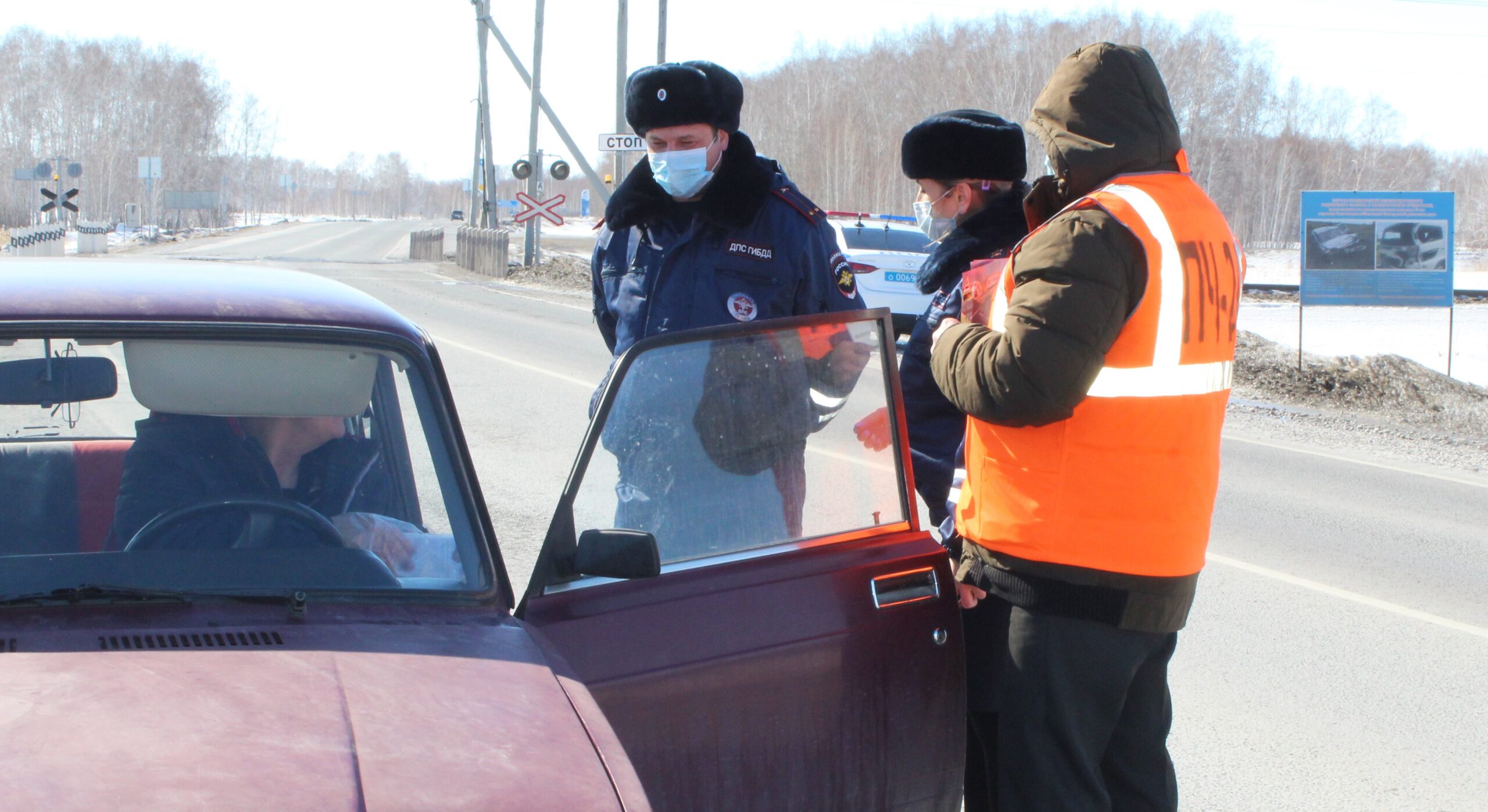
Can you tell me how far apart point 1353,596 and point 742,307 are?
13.4 ft

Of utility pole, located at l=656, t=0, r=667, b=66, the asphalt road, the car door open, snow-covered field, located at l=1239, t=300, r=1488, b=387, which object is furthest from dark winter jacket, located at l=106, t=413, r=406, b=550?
utility pole, located at l=656, t=0, r=667, b=66

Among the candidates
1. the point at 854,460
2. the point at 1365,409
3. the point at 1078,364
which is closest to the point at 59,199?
the point at 1365,409

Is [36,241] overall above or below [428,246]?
below

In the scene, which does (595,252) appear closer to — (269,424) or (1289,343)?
(269,424)

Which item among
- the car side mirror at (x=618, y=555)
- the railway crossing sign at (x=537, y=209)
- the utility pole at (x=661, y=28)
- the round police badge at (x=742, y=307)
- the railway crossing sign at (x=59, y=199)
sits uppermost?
the utility pole at (x=661, y=28)

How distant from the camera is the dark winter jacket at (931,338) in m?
2.79

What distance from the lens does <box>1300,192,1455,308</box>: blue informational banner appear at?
14742 millimetres

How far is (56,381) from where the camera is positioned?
2.41m

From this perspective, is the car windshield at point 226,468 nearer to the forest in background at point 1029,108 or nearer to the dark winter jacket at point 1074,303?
the dark winter jacket at point 1074,303

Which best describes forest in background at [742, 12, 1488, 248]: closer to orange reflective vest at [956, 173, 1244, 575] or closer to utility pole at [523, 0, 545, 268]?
utility pole at [523, 0, 545, 268]

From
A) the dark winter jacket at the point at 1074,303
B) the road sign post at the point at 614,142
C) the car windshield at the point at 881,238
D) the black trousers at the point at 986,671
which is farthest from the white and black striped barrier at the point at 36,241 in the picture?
the dark winter jacket at the point at 1074,303

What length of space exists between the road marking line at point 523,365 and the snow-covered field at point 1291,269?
20121 mm

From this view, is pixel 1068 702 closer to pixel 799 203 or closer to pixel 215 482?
pixel 799 203

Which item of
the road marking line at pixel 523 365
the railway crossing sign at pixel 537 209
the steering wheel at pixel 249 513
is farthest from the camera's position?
the railway crossing sign at pixel 537 209
